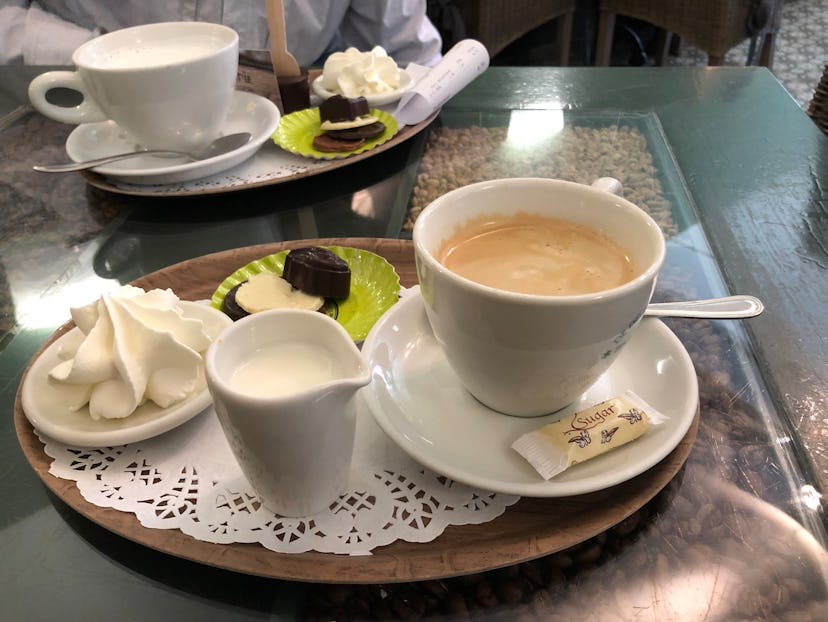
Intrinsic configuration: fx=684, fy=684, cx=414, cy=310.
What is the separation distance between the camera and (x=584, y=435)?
64 cm

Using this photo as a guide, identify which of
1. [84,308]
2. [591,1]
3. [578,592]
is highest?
[84,308]

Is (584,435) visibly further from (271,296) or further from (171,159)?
(171,159)

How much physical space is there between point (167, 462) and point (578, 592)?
406mm

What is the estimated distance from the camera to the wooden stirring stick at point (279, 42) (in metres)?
1.35

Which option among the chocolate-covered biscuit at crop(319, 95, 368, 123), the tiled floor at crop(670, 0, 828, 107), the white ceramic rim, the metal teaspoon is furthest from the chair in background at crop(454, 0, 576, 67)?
the white ceramic rim

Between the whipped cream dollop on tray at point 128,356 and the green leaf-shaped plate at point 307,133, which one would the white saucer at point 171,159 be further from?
Result: the whipped cream dollop on tray at point 128,356

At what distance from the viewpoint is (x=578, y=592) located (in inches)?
23.1

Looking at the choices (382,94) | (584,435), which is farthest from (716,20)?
(584,435)

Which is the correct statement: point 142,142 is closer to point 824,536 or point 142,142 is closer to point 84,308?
point 84,308

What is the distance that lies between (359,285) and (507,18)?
2.47 m

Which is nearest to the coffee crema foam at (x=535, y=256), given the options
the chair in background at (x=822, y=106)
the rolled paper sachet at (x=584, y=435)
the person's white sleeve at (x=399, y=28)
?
the rolled paper sachet at (x=584, y=435)

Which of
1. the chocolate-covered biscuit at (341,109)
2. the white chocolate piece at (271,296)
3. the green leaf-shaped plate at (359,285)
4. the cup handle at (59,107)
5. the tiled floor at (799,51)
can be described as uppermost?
the cup handle at (59,107)

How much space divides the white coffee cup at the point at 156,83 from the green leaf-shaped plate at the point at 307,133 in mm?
119

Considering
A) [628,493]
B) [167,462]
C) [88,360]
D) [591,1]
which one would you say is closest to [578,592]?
[628,493]
